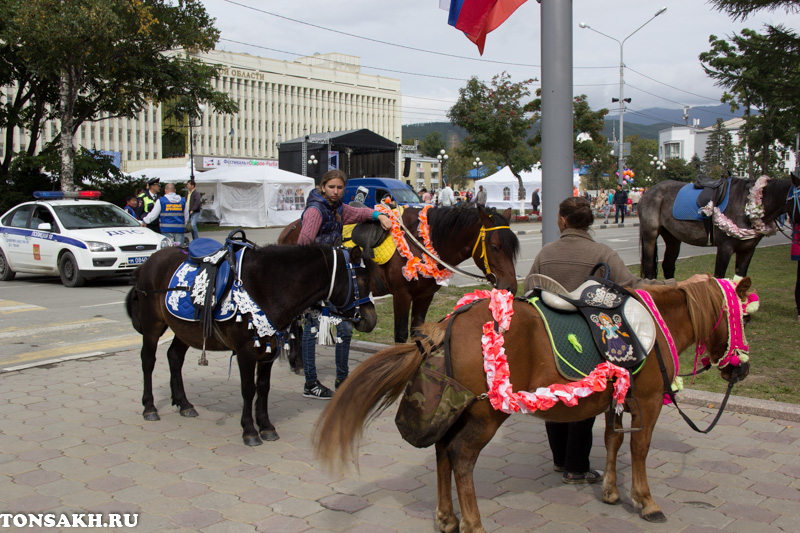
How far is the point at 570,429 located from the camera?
4.51 meters

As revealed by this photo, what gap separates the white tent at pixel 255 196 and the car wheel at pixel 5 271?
17.9 metres

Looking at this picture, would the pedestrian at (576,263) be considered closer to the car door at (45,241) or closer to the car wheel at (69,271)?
the car wheel at (69,271)

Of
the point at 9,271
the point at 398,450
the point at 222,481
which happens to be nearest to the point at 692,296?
the point at 398,450

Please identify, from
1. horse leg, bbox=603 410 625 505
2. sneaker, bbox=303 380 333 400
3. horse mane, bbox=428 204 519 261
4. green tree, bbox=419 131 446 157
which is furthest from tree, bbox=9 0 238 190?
green tree, bbox=419 131 446 157

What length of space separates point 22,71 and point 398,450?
25.9m

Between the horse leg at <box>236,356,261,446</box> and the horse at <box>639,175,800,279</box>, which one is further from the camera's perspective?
the horse at <box>639,175,800,279</box>

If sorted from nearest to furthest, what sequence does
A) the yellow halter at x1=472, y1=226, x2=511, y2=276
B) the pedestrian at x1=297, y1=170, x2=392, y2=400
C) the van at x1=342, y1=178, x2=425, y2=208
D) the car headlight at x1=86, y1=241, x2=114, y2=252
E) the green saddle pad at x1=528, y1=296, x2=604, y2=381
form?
1. the green saddle pad at x1=528, y1=296, x2=604, y2=381
2. the pedestrian at x1=297, y1=170, x2=392, y2=400
3. the yellow halter at x1=472, y1=226, x2=511, y2=276
4. the car headlight at x1=86, y1=241, x2=114, y2=252
5. the van at x1=342, y1=178, x2=425, y2=208

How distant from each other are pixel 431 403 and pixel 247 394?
2.37 meters

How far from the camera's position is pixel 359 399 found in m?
3.42

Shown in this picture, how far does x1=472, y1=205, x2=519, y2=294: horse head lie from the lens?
256 inches

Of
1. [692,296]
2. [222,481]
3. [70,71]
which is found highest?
[70,71]

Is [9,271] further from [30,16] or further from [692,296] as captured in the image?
[692,296]

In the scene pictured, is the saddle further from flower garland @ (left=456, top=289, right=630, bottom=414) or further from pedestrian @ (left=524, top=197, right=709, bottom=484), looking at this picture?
pedestrian @ (left=524, top=197, right=709, bottom=484)

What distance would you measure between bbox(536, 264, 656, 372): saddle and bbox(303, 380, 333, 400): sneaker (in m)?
3.28
